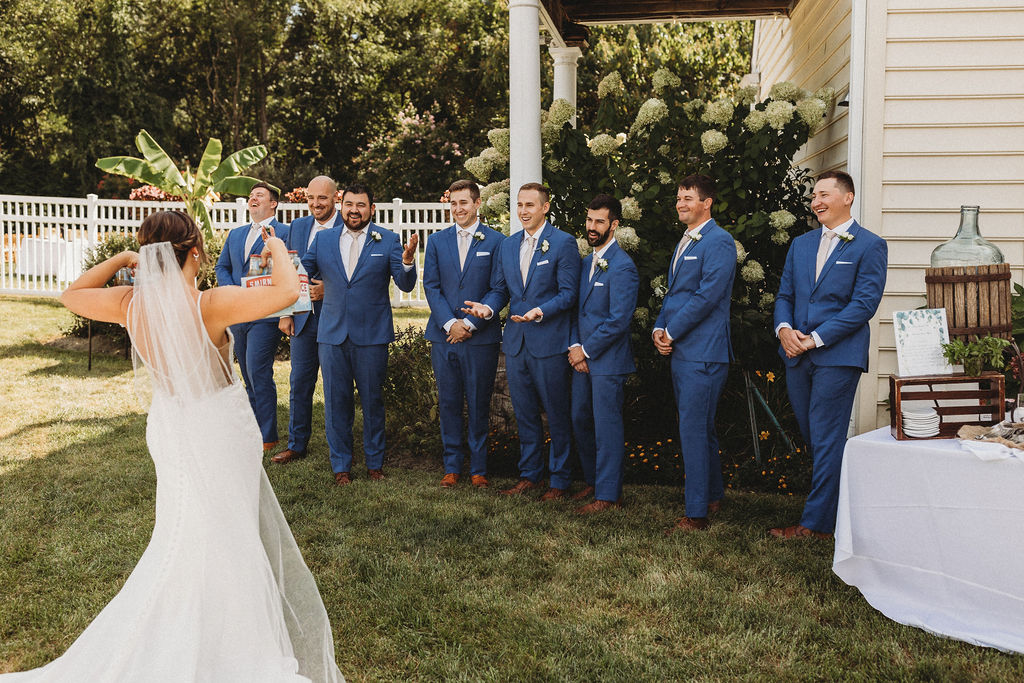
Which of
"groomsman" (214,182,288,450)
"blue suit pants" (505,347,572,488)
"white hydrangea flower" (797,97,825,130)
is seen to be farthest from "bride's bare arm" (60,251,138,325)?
"white hydrangea flower" (797,97,825,130)

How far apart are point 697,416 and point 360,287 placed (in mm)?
2601

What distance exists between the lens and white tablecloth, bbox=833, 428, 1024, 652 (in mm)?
3576

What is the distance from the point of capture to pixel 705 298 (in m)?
5.07

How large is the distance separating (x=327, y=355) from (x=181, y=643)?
3.46 metres

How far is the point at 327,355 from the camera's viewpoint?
248 inches

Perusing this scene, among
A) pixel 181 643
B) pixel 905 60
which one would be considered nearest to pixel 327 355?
pixel 181 643

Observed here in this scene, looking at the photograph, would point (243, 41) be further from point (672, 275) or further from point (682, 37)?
point (672, 275)

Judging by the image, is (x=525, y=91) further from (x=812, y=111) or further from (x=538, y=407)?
(x=538, y=407)

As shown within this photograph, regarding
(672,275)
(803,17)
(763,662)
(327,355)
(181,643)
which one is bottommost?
(763,662)

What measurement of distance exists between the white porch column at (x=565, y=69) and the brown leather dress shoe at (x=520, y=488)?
4772 mm

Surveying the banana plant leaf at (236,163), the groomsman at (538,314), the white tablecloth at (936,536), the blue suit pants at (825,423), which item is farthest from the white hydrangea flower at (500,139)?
the banana plant leaf at (236,163)

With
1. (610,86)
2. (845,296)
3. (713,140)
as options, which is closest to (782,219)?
(713,140)

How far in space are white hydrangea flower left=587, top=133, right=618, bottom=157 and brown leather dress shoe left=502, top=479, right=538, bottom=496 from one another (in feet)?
8.57

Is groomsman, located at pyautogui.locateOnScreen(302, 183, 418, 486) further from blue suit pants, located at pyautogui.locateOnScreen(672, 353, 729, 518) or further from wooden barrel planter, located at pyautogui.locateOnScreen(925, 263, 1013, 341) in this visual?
wooden barrel planter, located at pyautogui.locateOnScreen(925, 263, 1013, 341)
